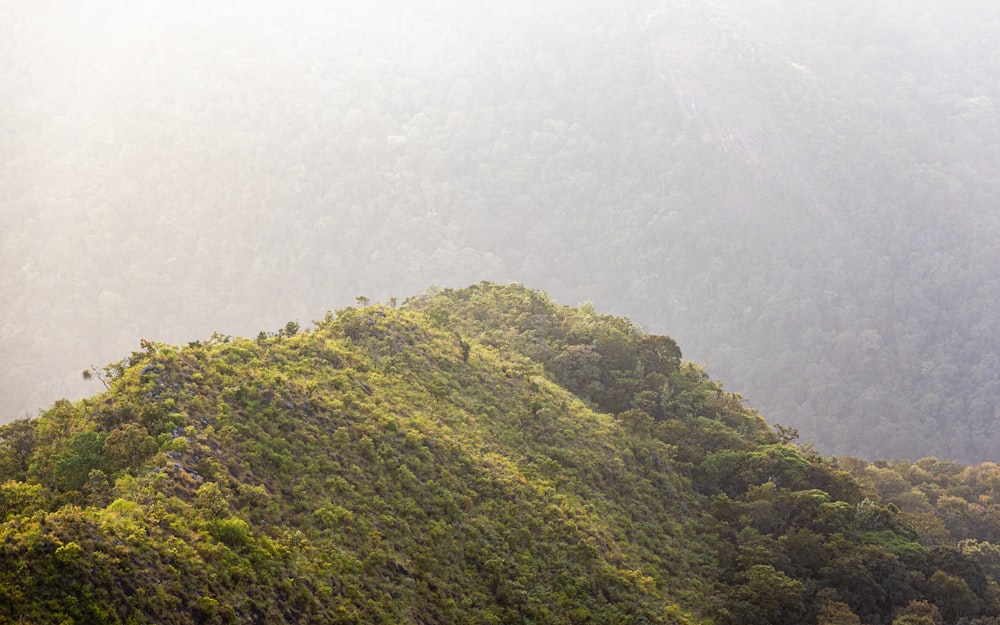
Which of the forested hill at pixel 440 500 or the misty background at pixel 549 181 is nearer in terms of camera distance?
the forested hill at pixel 440 500

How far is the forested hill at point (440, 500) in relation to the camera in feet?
44.1

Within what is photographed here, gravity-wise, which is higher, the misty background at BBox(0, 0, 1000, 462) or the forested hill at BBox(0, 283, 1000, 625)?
the misty background at BBox(0, 0, 1000, 462)

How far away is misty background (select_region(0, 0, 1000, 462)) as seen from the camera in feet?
371

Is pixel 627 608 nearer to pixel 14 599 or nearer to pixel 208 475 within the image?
pixel 208 475

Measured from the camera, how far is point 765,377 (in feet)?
357

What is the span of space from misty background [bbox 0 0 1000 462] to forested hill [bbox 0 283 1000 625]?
3083 inches

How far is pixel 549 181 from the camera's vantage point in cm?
13775

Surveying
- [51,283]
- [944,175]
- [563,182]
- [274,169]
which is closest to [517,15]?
[563,182]

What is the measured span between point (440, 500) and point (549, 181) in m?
122

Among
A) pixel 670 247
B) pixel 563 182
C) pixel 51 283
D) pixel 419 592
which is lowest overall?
pixel 419 592

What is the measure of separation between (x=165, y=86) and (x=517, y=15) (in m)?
63.3

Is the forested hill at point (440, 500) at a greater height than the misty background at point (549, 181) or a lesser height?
lesser

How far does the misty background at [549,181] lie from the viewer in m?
113

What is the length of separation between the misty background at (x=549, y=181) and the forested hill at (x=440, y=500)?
78.3m
